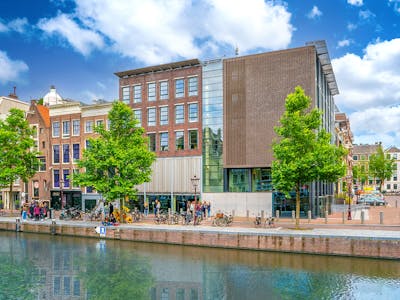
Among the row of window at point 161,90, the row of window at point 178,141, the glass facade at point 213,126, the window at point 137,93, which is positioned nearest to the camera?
the glass facade at point 213,126

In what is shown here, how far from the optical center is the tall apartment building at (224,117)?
1467 inches

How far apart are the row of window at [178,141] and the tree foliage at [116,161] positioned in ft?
25.3

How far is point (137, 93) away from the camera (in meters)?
45.3

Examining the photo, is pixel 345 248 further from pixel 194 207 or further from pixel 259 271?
pixel 194 207

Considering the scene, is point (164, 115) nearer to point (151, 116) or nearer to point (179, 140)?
point (151, 116)

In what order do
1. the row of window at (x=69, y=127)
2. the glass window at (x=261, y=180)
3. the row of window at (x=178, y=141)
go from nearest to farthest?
1. the glass window at (x=261, y=180)
2. the row of window at (x=178, y=141)
3. the row of window at (x=69, y=127)

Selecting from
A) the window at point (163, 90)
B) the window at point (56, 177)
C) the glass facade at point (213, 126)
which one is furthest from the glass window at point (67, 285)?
the window at point (56, 177)

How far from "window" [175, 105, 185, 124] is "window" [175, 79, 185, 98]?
1285 millimetres

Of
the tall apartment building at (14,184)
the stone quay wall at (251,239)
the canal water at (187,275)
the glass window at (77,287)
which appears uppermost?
the tall apartment building at (14,184)

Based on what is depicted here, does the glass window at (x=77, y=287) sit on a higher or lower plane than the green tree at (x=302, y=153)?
lower

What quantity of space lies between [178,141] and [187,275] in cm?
2282

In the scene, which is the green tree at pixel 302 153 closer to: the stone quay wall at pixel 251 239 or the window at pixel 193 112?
the stone quay wall at pixel 251 239

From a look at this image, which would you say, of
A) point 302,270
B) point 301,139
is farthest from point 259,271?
point 301,139

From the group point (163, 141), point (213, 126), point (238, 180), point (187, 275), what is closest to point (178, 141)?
point (163, 141)
